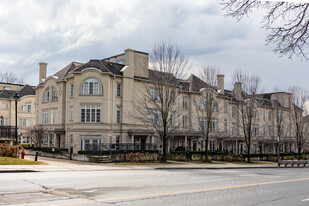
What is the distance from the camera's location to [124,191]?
11.6m

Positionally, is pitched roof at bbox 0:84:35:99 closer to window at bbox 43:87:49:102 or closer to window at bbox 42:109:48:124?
window at bbox 43:87:49:102

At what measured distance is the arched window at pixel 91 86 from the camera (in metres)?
37.2

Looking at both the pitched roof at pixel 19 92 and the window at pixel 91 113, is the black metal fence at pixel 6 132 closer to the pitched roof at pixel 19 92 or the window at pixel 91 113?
the pitched roof at pixel 19 92

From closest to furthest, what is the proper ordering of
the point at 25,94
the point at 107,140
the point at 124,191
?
the point at 124,191 < the point at 107,140 < the point at 25,94

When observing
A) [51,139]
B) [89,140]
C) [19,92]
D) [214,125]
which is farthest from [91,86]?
[19,92]

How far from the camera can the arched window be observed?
37219mm

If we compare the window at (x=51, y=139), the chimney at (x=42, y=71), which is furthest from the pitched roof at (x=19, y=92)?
the window at (x=51, y=139)

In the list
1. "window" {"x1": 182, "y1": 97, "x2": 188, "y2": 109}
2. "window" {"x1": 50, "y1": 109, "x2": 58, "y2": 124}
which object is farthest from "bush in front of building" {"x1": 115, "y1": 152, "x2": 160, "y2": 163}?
"window" {"x1": 182, "y1": 97, "x2": 188, "y2": 109}

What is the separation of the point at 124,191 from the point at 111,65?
29.1 meters

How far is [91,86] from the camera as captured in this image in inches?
1470

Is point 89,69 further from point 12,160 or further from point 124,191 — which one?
point 124,191

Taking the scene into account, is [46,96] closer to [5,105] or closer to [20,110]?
[20,110]

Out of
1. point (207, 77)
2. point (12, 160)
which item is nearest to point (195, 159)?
point (207, 77)

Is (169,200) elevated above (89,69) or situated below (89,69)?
below
